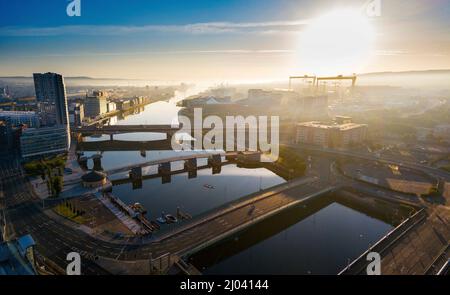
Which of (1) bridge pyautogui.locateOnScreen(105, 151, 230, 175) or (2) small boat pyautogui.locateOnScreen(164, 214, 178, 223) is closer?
(2) small boat pyautogui.locateOnScreen(164, 214, 178, 223)

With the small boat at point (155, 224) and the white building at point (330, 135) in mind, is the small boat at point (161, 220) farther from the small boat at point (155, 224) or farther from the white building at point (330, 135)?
the white building at point (330, 135)

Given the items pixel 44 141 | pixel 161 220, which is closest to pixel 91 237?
pixel 161 220

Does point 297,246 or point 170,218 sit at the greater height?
point 170,218

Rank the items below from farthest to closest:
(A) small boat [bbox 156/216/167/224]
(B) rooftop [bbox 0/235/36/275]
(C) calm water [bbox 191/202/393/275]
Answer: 1. (A) small boat [bbox 156/216/167/224]
2. (C) calm water [bbox 191/202/393/275]
3. (B) rooftop [bbox 0/235/36/275]

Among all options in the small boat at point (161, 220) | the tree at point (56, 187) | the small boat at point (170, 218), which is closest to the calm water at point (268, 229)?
the small boat at point (161, 220)

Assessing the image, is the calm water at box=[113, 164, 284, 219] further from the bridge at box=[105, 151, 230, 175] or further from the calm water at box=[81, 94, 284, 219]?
the bridge at box=[105, 151, 230, 175]

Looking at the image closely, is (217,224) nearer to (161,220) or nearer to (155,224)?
(161,220)

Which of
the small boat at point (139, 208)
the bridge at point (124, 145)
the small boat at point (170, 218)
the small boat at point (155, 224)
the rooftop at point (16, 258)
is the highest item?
the rooftop at point (16, 258)

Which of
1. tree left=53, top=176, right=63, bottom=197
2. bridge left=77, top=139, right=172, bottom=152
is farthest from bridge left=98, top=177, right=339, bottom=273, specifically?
bridge left=77, top=139, right=172, bottom=152

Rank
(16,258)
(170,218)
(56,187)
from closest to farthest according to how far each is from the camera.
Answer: (16,258)
(170,218)
(56,187)
